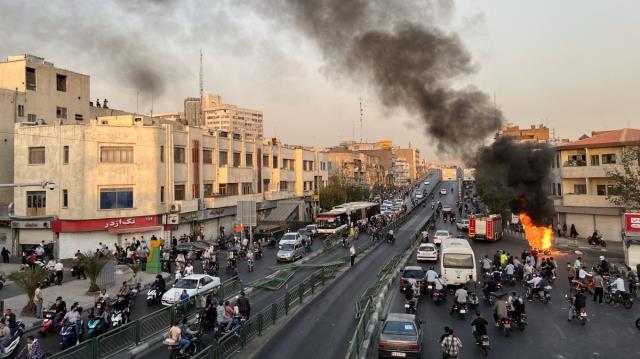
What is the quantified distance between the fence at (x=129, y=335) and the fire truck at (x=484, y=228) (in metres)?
32.4

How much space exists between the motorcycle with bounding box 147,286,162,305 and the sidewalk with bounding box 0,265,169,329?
2945mm

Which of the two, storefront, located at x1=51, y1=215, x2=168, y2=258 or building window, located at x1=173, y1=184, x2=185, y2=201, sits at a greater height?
building window, located at x1=173, y1=184, x2=185, y2=201

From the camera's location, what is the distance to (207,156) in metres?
53.0

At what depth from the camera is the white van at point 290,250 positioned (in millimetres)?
36969

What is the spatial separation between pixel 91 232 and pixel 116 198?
11.3ft

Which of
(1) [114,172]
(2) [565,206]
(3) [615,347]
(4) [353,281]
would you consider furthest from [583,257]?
(1) [114,172]

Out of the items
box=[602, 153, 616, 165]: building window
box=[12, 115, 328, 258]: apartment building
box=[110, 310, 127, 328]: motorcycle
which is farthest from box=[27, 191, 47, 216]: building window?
box=[602, 153, 616, 165]: building window

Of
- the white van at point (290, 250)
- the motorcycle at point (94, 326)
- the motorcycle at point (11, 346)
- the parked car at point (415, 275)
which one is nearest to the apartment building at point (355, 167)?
the white van at point (290, 250)

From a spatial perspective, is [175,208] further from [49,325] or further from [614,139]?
[614,139]

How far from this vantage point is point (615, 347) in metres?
17.3

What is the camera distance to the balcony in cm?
4903

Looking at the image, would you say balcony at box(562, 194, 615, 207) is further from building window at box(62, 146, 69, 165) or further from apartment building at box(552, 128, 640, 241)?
building window at box(62, 146, 69, 165)

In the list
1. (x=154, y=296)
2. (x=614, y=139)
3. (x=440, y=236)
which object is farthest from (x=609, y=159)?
(x=154, y=296)

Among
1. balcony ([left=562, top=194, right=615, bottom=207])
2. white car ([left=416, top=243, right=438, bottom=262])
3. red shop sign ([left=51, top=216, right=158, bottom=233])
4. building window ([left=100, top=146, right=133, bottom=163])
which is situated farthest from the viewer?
balcony ([left=562, top=194, right=615, bottom=207])
